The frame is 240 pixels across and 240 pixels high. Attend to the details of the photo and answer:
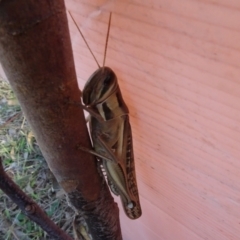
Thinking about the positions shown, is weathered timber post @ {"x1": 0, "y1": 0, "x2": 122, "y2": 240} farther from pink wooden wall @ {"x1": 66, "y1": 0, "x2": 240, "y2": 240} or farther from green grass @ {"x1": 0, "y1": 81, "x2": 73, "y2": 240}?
green grass @ {"x1": 0, "y1": 81, "x2": 73, "y2": 240}

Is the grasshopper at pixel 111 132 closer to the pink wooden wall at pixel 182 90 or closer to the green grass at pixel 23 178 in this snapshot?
the pink wooden wall at pixel 182 90

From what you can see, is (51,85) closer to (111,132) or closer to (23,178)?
(111,132)

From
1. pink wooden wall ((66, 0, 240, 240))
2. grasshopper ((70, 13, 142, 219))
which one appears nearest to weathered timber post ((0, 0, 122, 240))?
grasshopper ((70, 13, 142, 219))

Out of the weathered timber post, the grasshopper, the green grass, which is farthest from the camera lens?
the green grass

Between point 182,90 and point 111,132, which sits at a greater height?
point 182,90

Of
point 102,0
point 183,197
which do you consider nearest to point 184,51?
point 102,0

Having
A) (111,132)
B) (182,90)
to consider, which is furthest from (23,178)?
(182,90)

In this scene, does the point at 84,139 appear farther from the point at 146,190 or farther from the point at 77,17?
the point at 146,190
